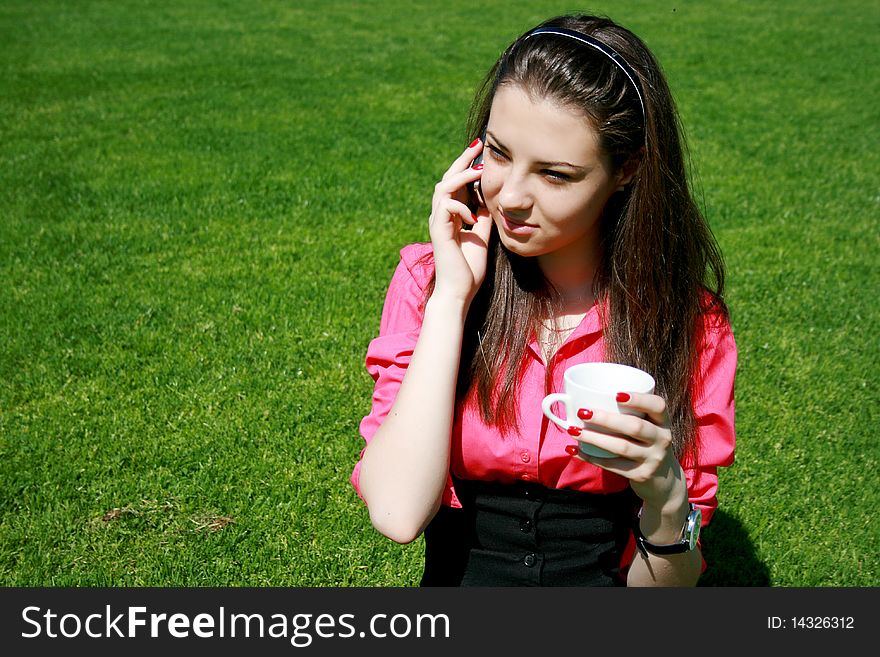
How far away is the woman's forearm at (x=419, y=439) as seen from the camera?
2.31 meters

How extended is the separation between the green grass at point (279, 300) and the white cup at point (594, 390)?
6.96ft

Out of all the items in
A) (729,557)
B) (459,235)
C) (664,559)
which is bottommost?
(729,557)

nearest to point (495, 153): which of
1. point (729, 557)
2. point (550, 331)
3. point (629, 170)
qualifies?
point (629, 170)

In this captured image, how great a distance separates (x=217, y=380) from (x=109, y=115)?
6.00m

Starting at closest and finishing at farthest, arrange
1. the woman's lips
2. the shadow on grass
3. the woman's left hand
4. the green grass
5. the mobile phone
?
1. the woman's left hand
2. the woman's lips
3. the mobile phone
4. the shadow on grass
5. the green grass

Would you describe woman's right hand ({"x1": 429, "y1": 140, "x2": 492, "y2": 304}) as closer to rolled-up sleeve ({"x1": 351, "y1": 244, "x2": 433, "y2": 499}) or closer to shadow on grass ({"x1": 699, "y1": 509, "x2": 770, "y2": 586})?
rolled-up sleeve ({"x1": 351, "y1": 244, "x2": 433, "y2": 499})

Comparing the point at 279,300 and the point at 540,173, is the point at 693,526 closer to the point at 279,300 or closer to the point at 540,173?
the point at 540,173

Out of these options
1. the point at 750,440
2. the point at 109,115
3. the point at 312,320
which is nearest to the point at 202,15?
the point at 109,115

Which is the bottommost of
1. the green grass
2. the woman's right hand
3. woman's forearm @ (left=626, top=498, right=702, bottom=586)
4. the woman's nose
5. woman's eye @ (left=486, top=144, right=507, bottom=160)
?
the green grass

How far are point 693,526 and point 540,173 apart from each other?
38.2 inches

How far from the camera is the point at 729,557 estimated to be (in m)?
4.16

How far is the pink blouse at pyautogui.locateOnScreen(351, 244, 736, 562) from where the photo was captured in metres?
2.50

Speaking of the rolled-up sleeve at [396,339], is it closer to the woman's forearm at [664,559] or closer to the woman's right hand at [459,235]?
the woman's right hand at [459,235]

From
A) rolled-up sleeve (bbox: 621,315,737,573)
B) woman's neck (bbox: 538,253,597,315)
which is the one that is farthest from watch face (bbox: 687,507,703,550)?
woman's neck (bbox: 538,253,597,315)
